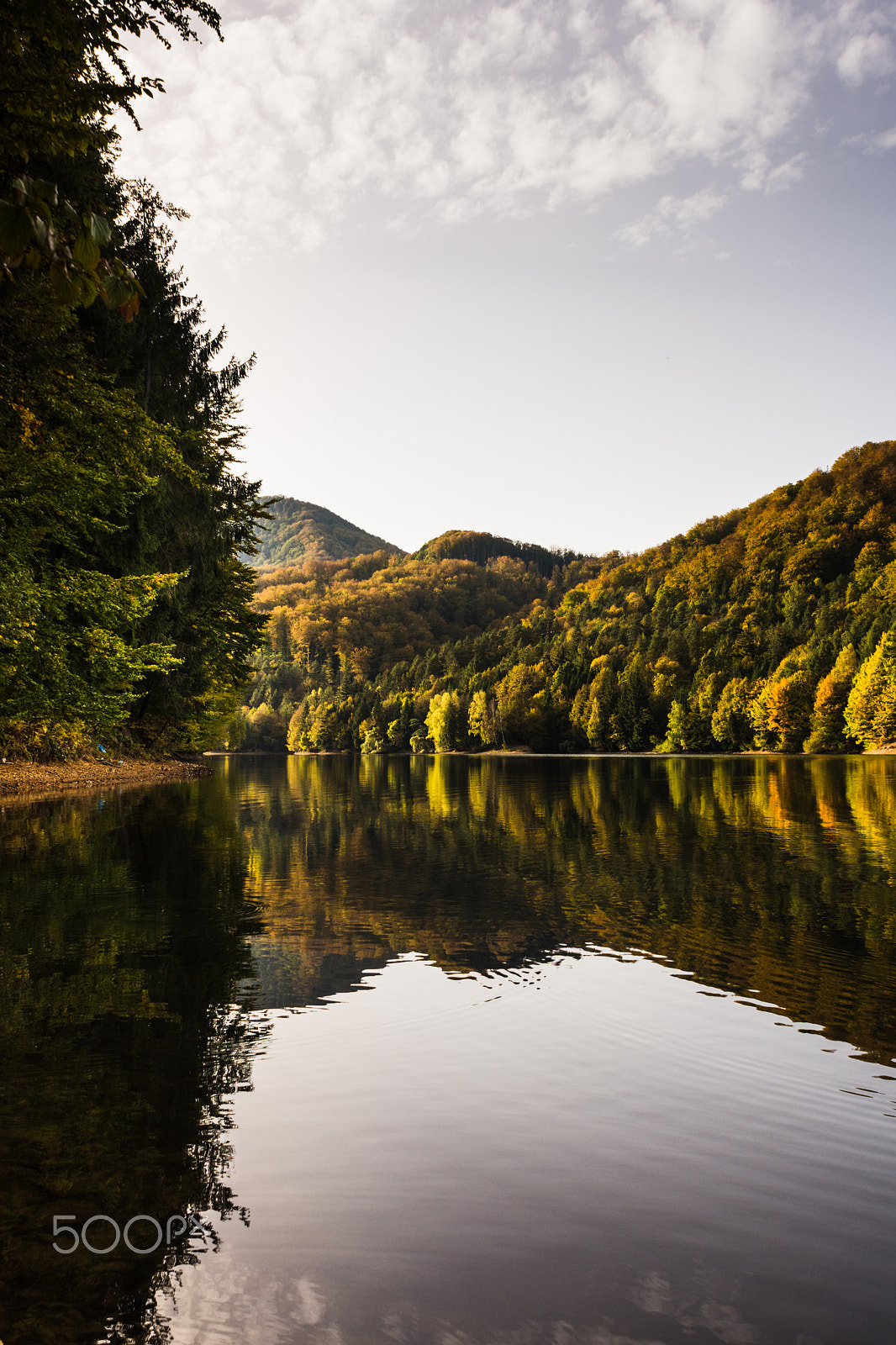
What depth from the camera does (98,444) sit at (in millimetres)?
20391

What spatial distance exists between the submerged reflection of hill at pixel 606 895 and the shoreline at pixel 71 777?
854 centimetres

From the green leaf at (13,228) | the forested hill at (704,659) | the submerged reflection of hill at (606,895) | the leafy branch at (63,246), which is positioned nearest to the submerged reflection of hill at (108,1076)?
the submerged reflection of hill at (606,895)

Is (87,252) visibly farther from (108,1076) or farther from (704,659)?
(704,659)

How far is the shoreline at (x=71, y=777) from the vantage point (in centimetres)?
2722

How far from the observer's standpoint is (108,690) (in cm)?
2475

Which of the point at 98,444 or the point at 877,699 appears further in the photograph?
the point at 877,699

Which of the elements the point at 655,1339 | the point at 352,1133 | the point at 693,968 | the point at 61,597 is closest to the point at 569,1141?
the point at 352,1133

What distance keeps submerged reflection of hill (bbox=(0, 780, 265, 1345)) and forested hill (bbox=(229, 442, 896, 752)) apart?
91.8 m

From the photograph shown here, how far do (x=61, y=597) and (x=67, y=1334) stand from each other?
1969 centimetres

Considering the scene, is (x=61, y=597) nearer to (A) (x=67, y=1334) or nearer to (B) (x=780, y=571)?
(A) (x=67, y=1334)

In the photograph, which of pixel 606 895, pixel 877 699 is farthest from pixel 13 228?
pixel 877 699

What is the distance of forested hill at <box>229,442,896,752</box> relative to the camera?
348ft

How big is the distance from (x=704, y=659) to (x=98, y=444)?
374 ft

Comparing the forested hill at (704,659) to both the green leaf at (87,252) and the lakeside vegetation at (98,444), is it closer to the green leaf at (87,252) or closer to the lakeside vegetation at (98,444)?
the lakeside vegetation at (98,444)
